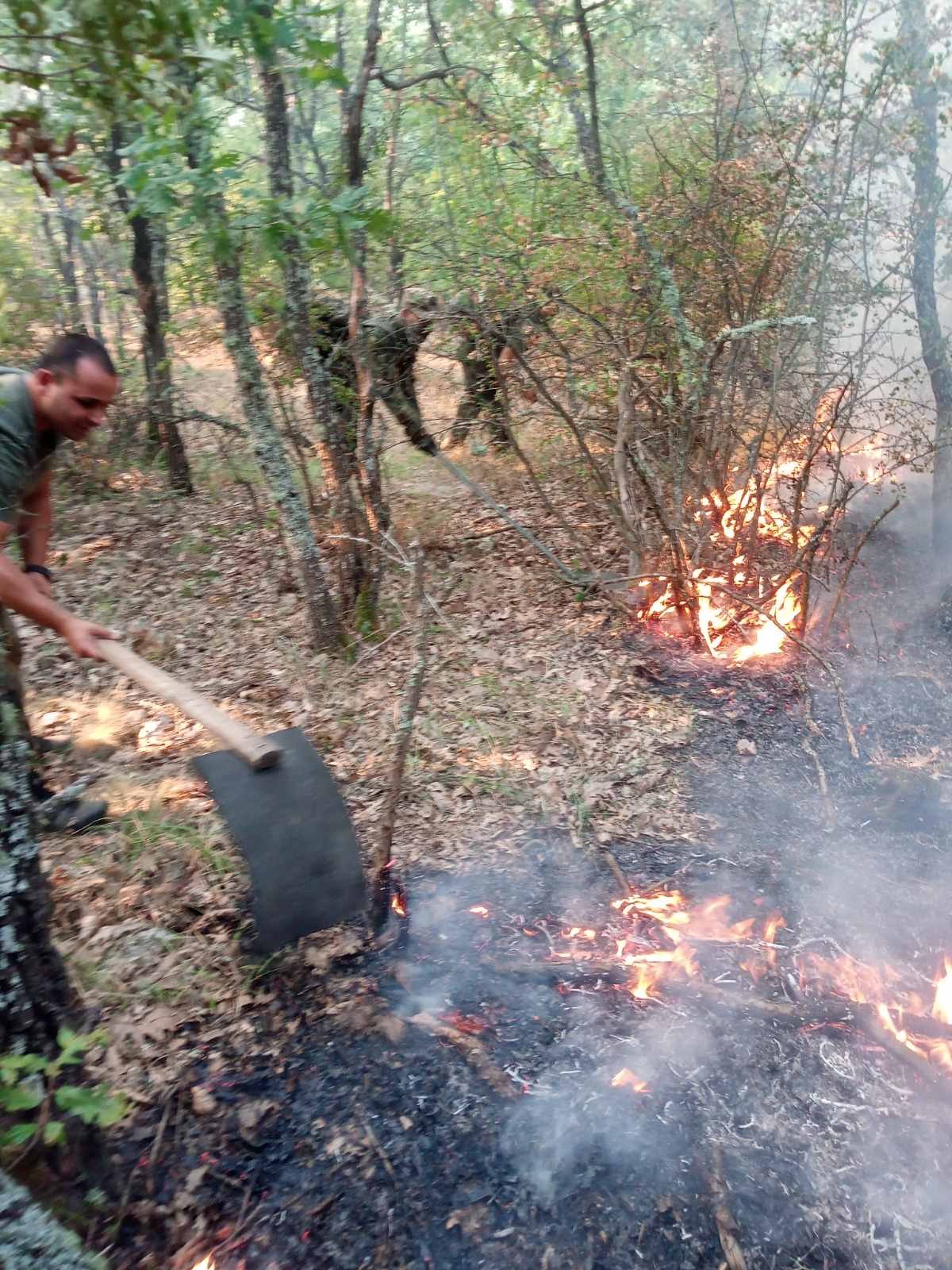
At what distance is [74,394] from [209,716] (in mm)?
1486

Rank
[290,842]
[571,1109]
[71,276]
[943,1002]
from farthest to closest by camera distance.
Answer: [71,276] → [943,1002] → [290,842] → [571,1109]

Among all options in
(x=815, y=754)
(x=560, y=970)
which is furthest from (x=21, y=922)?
(x=815, y=754)

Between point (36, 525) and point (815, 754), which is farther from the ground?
point (36, 525)

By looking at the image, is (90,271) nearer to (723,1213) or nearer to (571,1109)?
(571,1109)

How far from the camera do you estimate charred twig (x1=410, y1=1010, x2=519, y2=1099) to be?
125 inches

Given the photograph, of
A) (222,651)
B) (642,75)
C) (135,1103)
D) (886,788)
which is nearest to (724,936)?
(886,788)

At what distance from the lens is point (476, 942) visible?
391 cm

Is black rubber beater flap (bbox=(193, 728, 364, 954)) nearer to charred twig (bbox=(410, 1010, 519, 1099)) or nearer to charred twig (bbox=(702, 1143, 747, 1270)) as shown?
charred twig (bbox=(410, 1010, 519, 1099))

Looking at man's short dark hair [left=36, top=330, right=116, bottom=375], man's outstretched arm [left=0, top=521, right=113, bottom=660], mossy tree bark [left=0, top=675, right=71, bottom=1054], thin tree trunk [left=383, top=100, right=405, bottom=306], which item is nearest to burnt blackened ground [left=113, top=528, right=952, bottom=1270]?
mossy tree bark [left=0, top=675, right=71, bottom=1054]

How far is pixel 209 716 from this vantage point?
10.9 feet

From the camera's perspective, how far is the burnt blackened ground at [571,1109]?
2693mm

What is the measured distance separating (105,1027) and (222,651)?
383cm

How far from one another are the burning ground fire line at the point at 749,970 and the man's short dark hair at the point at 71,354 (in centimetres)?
298

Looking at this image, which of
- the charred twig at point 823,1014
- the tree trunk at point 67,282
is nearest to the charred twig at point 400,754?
the charred twig at point 823,1014
